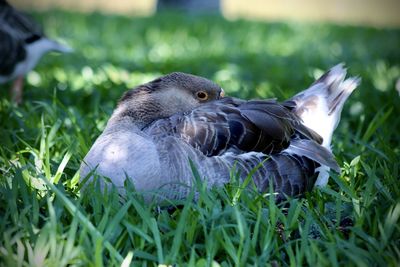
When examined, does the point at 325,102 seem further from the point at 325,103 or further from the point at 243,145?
the point at 243,145

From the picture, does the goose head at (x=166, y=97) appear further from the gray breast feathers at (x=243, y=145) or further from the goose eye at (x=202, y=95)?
the gray breast feathers at (x=243, y=145)

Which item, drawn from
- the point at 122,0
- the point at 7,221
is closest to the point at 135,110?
the point at 7,221

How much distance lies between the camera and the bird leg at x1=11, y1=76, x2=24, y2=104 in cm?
546

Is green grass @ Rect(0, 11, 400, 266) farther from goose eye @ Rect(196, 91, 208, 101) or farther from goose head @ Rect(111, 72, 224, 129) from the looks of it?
goose eye @ Rect(196, 91, 208, 101)

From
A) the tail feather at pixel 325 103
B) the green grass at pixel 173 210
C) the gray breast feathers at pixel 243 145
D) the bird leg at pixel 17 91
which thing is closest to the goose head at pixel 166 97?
the gray breast feathers at pixel 243 145

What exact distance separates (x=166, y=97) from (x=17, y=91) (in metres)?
2.27

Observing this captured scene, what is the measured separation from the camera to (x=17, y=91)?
5590 millimetres

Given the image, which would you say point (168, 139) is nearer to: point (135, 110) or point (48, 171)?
point (135, 110)

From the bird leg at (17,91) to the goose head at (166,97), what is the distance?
184 cm

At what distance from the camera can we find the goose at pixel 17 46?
5.79 m

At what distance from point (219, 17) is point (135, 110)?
987cm

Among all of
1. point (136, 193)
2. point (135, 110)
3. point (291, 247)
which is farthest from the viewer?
point (135, 110)

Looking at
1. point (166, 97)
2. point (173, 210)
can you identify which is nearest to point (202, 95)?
point (166, 97)

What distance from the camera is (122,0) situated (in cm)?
2225
